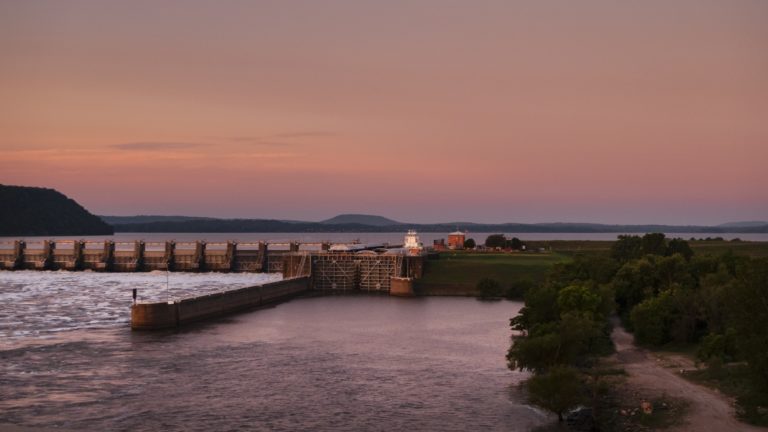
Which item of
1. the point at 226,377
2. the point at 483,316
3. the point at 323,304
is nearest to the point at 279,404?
the point at 226,377

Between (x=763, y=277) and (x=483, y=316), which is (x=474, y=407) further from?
(x=483, y=316)

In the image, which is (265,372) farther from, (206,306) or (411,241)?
(411,241)

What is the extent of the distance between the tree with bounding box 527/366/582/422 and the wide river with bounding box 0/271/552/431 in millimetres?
1462

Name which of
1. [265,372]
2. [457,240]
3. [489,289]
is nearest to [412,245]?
[489,289]

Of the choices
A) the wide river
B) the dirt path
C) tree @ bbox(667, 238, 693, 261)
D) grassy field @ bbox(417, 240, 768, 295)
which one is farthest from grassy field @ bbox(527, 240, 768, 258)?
the dirt path

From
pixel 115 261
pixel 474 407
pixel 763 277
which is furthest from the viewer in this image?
pixel 115 261

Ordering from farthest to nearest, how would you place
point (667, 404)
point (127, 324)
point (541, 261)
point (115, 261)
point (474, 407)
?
point (115, 261) < point (541, 261) < point (127, 324) < point (474, 407) < point (667, 404)

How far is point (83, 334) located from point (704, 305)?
45.0 metres

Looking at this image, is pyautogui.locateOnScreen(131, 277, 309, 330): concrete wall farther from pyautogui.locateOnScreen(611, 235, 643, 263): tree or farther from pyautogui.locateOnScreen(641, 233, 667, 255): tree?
pyautogui.locateOnScreen(641, 233, 667, 255): tree

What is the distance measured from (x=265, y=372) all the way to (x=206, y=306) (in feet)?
85.6

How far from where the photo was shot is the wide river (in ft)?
117

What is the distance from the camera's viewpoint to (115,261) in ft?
431

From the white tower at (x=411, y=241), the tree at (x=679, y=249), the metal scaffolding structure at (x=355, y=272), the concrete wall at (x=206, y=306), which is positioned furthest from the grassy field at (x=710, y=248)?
the concrete wall at (x=206, y=306)

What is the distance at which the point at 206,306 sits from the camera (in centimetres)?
7044
